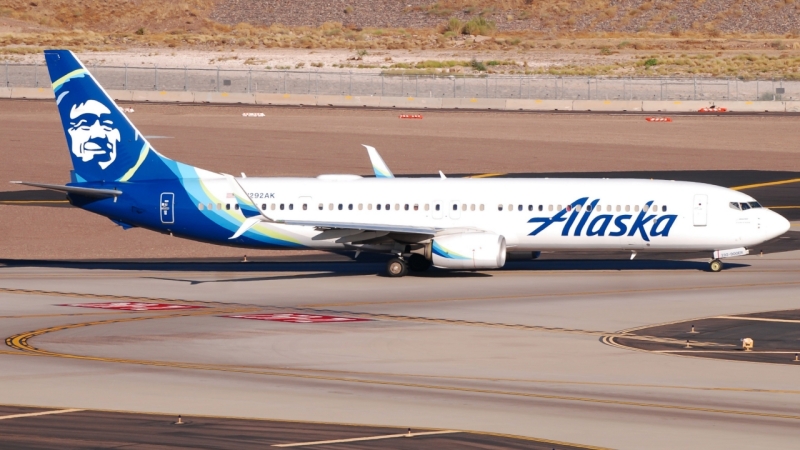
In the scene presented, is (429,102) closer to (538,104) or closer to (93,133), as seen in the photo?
(538,104)

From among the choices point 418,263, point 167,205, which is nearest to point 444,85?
point 418,263

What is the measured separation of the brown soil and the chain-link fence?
59.1ft

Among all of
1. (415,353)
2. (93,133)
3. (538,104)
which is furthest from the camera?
(538,104)

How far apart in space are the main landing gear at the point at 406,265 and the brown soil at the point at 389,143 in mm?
16785

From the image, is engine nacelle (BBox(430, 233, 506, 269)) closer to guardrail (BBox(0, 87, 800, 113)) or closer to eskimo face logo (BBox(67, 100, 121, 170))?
eskimo face logo (BBox(67, 100, 121, 170))

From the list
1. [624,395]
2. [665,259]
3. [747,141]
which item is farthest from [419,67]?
[624,395]

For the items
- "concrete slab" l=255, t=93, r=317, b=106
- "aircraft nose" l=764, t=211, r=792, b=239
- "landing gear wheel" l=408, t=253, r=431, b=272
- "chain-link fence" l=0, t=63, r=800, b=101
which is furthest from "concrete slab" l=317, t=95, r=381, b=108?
"aircraft nose" l=764, t=211, r=792, b=239

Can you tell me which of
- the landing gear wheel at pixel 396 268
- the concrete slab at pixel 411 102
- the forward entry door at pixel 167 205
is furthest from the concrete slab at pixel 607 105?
the forward entry door at pixel 167 205

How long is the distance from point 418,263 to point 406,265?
2.36ft

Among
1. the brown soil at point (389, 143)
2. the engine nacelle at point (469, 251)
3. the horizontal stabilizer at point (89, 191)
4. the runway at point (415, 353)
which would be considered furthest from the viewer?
the brown soil at point (389, 143)

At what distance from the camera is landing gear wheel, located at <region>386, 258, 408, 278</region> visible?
50.7m

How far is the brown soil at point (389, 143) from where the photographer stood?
3349 inches

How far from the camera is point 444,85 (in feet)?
466

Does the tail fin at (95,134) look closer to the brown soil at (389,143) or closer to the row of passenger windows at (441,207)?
the row of passenger windows at (441,207)
